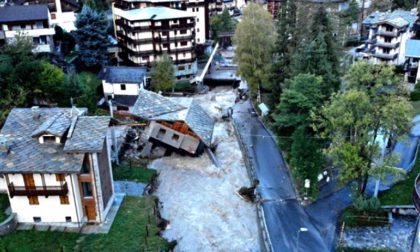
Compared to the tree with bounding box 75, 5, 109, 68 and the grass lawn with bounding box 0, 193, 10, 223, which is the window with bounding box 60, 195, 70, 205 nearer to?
the grass lawn with bounding box 0, 193, 10, 223

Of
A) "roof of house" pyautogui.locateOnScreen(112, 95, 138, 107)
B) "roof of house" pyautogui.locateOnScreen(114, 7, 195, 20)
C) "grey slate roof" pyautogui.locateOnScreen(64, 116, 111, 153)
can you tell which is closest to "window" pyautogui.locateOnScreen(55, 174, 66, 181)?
"grey slate roof" pyautogui.locateOnScreen(64, 116, 111, 153)

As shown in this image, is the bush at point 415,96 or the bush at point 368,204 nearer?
the bush at point 368,204

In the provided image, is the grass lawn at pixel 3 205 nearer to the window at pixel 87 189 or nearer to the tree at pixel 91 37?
the window at pixel 87 189

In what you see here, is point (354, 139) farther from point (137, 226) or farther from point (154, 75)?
point (154, 75)

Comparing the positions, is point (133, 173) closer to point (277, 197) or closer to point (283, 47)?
point (277, 197)

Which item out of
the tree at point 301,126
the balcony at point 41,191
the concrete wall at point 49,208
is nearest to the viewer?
the balcony at point 41,191

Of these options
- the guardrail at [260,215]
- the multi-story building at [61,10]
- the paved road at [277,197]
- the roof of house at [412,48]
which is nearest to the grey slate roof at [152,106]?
the guardrail at [260,215]

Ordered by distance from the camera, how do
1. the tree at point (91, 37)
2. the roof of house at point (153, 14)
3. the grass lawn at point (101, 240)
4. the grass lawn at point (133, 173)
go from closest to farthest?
the grass lawn at point (101, 240) → the grass lawn at point (133, 173) → the tree at point (91, 37) → the roof of house at point (153, 14)
